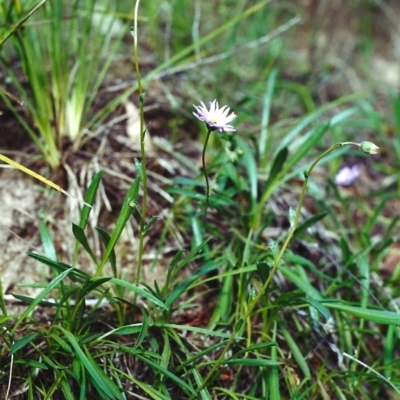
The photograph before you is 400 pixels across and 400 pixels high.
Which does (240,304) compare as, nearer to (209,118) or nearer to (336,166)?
(209,118)

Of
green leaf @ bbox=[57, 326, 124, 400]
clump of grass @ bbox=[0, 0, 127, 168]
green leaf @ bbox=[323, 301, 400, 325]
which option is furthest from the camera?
clump of grass @ bbox=[0, 0, 127, 168]

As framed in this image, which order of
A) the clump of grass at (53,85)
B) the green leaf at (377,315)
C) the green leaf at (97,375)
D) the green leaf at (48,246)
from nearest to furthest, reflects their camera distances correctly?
the green leaf at (97,375) < the green leaf at (377,315) < the green leaf at (48,246) < the clump of grass at (53,85)

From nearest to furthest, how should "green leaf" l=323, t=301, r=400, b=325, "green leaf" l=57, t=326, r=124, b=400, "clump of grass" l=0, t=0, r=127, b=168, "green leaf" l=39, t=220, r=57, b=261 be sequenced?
"green leaf" l=57, t=326, r=124, b=400, "green leaf" l=323, t=301, r=400, b=325, "green leaf" l=39, t=220, r=57, b=261, "clump of grass" l=0, t=0, r=127, b=168

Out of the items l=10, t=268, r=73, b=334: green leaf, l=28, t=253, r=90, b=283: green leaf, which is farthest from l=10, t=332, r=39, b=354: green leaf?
l=28, t=253, r=90, b=283: green leaf

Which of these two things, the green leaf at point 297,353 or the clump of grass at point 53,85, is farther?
the clump of grass at point 53,85

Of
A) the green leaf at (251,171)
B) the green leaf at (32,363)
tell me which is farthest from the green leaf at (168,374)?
the green leaf at (251,171)

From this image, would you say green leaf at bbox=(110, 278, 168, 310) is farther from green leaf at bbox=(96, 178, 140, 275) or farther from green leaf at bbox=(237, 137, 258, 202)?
green leaf at bbox=(237, 137, 258, 202)

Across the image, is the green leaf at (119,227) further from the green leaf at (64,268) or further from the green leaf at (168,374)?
the green leaf at (168,374)

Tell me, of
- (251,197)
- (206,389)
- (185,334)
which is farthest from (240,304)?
(251,197)

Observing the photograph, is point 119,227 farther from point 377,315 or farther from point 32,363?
point 377,315

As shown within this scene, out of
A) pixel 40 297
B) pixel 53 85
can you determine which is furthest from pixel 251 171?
pixel 40 297

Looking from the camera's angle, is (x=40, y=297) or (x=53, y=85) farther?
(x=53, y=85)

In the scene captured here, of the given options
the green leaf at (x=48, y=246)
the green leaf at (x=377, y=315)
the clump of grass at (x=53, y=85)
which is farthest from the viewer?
the clump of grass at (x=53, y=85)
